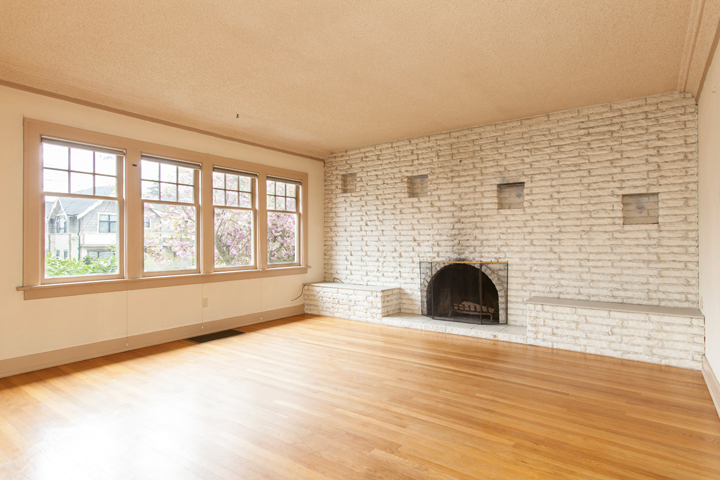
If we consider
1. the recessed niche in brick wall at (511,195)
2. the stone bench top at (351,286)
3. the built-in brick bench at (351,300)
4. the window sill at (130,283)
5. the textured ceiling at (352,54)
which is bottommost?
the built-in brick bench at (351,300)

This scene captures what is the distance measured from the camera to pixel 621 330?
13.2ft

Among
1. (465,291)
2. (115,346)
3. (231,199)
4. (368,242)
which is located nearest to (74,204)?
(115,346)

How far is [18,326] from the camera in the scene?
375cm

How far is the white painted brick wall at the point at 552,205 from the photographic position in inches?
165

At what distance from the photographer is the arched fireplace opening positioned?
17.7 feet

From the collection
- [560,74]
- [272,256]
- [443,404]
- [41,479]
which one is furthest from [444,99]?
[41,479]

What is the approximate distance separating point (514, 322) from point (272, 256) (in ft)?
12.3

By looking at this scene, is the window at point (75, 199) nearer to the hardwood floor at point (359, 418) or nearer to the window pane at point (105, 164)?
the window pane at point (105, 164)

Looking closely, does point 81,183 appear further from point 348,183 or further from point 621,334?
point 621,334

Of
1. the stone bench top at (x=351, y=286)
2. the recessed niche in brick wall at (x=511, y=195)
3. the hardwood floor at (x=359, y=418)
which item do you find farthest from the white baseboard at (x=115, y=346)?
the recessed niche in brick wall at (x=511, y=195)

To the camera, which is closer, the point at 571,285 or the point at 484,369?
the point at 484,369

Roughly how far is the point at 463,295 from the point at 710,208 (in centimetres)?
303

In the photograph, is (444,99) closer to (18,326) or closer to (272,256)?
(272,256)

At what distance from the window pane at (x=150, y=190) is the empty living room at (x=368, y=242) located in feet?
0.10
